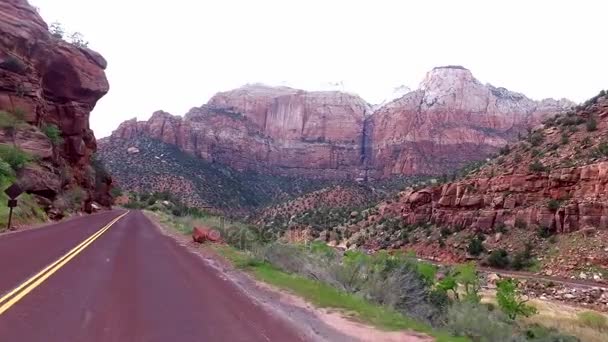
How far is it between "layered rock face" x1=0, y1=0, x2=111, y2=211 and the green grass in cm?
2674

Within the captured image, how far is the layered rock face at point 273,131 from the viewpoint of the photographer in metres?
134

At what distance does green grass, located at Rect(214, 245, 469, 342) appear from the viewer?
10047 mm

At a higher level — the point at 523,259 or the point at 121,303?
the point at 121,303

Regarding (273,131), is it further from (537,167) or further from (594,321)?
(594,321)

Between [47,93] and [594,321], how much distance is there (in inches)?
2124

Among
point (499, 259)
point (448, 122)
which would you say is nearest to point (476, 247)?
point (499, 259)

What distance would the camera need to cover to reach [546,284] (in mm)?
33219

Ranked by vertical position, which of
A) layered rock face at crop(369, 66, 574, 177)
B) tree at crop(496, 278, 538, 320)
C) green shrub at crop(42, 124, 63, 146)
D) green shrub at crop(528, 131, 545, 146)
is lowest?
tree at crop(496, 278, 538, 320)

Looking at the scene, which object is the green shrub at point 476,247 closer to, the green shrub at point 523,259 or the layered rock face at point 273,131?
the green shrub at point 523,259

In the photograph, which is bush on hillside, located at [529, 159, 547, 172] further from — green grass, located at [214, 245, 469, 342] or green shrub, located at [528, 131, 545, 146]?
green grass, located at [214, 245, 469, 342]

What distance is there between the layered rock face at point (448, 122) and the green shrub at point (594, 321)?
319ft

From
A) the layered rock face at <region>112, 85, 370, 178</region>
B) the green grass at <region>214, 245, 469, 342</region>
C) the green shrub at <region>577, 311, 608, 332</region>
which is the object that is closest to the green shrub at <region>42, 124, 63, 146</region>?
the green grass at <region>214, 245, 469, 342</region>

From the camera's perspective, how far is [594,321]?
22.7 meters

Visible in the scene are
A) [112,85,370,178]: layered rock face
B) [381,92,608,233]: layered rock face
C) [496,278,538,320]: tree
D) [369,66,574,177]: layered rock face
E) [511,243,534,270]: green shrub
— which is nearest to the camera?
[496,278,538,320]: tree
